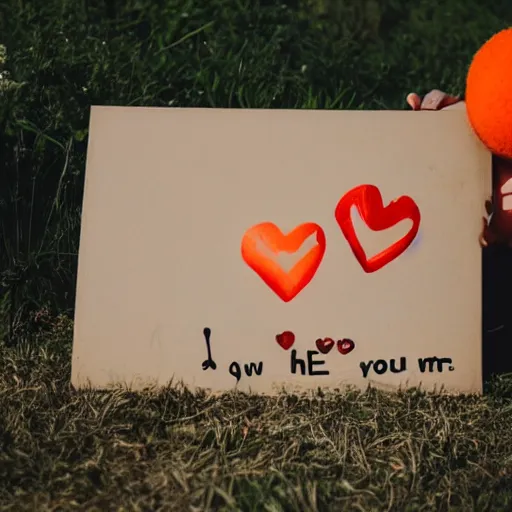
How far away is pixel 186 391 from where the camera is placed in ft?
4.64

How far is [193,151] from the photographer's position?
4.71 feet

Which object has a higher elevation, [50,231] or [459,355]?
[50,231]

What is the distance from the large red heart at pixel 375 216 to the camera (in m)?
1.43

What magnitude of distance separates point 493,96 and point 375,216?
31 cm

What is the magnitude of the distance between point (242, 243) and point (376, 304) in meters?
0.29

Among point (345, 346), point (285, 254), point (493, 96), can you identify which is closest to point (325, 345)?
point (345, 346)

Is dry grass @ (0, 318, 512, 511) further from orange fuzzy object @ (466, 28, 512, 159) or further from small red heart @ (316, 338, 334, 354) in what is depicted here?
orange fuzzy object @ (466, 28, 512, 159)

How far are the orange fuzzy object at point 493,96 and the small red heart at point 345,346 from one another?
0.46m

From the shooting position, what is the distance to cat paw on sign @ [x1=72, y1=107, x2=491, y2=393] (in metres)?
1.42

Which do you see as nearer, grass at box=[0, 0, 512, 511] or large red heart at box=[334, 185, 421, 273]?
grass at box=[0, 0, 512, 511]

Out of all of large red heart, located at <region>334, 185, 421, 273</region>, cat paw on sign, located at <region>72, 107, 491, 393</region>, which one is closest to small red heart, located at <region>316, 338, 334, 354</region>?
cat paw on sign, located at <region>72, 107, 491, 393</region>

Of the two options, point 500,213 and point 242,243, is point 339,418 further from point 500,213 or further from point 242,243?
point 500,213

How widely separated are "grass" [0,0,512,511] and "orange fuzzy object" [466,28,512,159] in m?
0.51

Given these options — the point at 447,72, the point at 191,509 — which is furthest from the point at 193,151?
the point at 447,72
